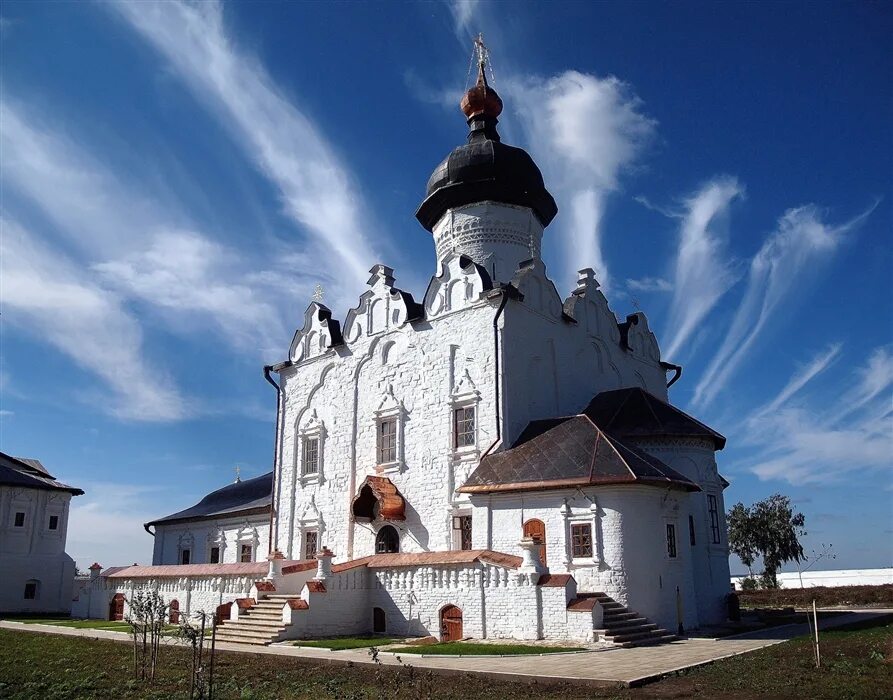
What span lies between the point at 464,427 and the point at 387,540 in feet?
12.3

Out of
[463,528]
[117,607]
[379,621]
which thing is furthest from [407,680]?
[117,607]

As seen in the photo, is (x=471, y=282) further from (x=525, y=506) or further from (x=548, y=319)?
(x=525, y=506)

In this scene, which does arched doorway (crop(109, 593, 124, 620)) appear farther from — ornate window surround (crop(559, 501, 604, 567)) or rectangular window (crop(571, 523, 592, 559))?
rectangular window (crop(571, 523, 592, 559))

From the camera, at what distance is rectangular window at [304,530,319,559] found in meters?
22.0

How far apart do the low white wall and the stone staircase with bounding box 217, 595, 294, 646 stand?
93.2ft

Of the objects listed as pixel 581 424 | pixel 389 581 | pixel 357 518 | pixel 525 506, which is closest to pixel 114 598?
pixel 357 518

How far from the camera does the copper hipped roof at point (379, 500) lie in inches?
765

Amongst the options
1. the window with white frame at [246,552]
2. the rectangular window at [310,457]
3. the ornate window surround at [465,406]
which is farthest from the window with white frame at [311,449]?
the ornate window surround at [465,406]

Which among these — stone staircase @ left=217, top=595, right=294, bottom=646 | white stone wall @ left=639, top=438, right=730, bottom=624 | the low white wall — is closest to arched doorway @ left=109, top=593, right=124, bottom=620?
stone staircase @ left=217, top=595, right=294, bottom=646

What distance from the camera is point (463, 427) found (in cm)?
1914

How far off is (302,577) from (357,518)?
2.94 m

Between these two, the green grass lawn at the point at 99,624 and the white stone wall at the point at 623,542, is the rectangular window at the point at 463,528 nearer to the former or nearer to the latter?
the white stone wall at the point at 623,542

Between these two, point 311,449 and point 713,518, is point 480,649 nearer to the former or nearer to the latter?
point 713,518

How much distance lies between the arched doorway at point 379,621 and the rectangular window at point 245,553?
10244 millimetres
